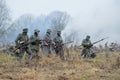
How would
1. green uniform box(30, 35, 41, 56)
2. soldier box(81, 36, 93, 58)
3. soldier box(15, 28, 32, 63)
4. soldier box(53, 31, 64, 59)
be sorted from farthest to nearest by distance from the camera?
soldier box(81, 36, 93, 58), soldier box(53, 31, 64, 59), green uniform box(30, 35, 41, 56), soldier box(15, 28, 32, 63)

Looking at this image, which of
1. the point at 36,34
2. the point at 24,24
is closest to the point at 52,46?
the point at 36,34

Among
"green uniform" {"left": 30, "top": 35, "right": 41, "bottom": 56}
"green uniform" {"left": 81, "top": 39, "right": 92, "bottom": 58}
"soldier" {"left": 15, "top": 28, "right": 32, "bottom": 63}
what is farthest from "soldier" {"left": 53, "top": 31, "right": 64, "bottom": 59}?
"soldier" {"left": 15, "top": 28, "right": 32, "bottom": 63}

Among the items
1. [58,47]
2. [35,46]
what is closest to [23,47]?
[35,46]

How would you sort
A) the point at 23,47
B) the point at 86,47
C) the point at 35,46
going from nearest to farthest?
the point at 23,47, the point at 35,46, the point at 86,47

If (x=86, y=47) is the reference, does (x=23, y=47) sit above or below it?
below

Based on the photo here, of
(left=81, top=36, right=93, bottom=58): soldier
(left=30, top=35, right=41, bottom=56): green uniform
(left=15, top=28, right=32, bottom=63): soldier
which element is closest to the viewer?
(left=15, top=28, right=32, bottom=63): soldier

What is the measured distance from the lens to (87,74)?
610 inches

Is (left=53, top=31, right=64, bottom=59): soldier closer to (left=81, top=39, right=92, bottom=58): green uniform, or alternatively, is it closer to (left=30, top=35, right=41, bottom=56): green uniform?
(left=81, top=39, right=92, bottom=58): green uniform

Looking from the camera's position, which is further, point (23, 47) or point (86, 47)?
point (86, 47)

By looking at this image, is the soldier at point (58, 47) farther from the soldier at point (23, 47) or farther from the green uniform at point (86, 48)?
the soldier at point (23, 47)

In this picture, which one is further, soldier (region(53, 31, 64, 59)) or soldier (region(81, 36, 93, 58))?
soldier (region(81, 36, 93, 58))

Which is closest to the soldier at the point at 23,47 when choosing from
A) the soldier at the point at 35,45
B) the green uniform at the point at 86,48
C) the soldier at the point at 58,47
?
the soldier at the point at 35,45

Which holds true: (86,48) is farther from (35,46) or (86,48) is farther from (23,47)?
(23,47)

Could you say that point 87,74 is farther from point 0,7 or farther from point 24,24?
point 24,24
